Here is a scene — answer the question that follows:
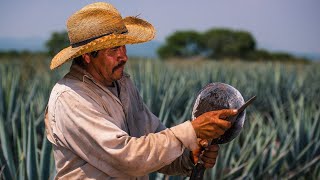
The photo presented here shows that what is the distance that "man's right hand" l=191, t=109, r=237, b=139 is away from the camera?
167cm

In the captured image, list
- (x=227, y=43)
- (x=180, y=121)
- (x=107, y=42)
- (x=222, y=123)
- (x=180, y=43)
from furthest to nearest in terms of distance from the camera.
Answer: (x=180, y=43) → (x=227, y=43) → (x=180, y=121) → (x=107, y=42) → (x=222, y=123)

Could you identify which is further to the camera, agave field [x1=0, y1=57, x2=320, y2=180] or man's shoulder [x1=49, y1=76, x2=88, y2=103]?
agave field [x1=0, y1=57, x2=320, y2=180]

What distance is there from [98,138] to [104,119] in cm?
6

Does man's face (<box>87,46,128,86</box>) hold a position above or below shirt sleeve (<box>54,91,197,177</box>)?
above

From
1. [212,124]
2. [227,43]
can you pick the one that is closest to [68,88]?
[212,124]

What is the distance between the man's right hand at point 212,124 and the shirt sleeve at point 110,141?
0.08 feet

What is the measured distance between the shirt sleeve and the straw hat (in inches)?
6.5

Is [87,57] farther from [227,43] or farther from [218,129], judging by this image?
[227,43]

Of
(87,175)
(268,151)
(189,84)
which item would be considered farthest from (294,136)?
(87,175)

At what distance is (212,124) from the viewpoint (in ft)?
5.48

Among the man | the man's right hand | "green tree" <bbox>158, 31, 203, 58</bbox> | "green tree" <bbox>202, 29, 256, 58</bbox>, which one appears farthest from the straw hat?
"green tree" <bbox>158, 31, 203, 58</bbox>

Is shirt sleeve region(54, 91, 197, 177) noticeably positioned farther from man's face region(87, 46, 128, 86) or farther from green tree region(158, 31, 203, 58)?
green tree region(158, 31, 203, 58)

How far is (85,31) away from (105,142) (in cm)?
40

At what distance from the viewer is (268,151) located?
3637mm
